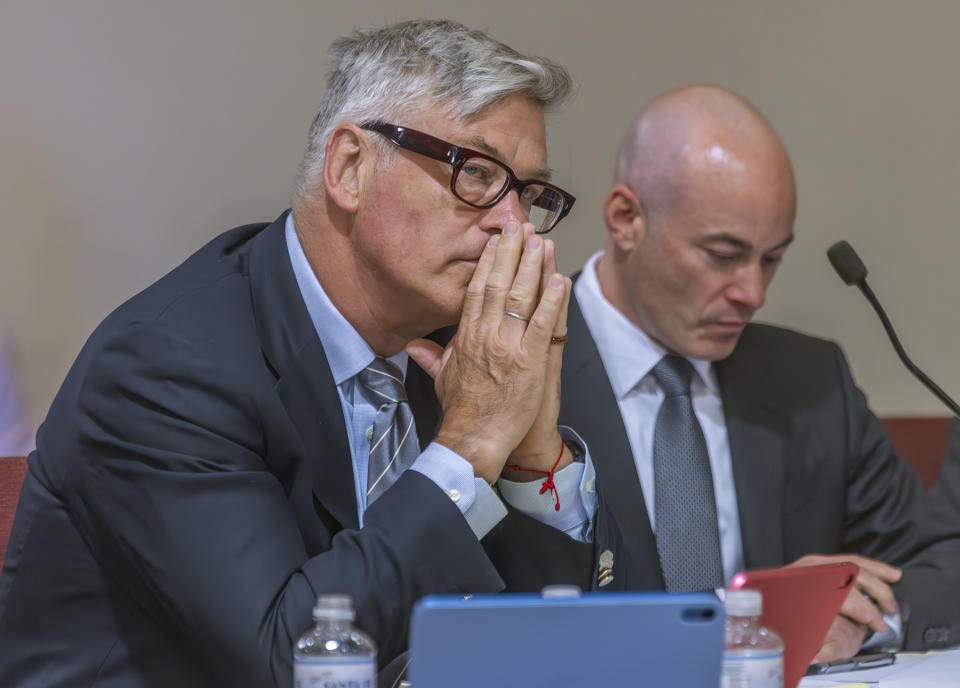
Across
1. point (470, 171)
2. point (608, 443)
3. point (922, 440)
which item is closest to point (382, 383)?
point (470, 171)

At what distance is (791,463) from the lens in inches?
76.5

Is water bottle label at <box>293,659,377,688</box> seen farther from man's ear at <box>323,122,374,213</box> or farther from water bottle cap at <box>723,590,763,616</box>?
man's ear at <box>323,122,374,213</box>

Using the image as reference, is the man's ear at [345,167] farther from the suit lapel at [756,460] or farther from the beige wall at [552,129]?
the suit lapel at [756,460]

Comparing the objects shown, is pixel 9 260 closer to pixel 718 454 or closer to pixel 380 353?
pixel 380 353

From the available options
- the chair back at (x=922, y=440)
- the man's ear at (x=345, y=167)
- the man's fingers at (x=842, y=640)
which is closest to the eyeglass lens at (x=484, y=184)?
the man's ear at (x=345, y=167)

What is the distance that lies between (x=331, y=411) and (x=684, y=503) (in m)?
0.75

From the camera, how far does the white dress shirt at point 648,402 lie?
188 cm

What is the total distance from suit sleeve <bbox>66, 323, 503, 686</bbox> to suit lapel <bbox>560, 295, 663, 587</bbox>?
26.2 inches

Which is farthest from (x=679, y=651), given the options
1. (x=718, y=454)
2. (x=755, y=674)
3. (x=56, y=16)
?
(x=56, y=16)

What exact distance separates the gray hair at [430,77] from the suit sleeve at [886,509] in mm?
945

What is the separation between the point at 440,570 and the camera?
3.70ft

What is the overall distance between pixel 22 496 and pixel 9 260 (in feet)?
2.58

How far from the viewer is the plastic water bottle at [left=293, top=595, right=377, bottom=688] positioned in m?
0.75

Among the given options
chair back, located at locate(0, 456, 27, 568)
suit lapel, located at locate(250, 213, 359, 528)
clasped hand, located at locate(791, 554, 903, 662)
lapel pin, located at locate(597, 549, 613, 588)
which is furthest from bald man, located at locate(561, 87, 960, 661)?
chair back, located at locate(0, 456, 27, 568)
